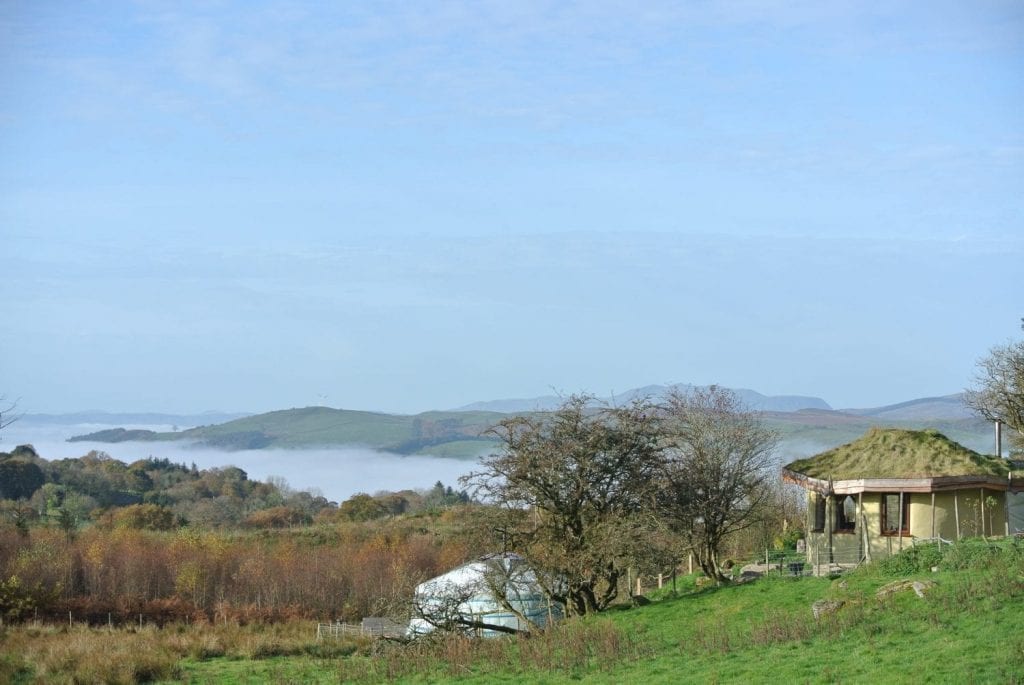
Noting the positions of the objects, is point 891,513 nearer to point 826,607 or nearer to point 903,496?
point 903,496

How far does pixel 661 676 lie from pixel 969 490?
14.8 meters

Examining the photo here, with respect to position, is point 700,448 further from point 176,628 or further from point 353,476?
point 353,476

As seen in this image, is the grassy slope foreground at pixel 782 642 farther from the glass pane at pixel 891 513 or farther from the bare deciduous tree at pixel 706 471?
the glass pane at pixel 891 513

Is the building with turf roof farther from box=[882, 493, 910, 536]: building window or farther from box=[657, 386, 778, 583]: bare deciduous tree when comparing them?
box=[657, 386, 778, 583]: bare deciduous tree

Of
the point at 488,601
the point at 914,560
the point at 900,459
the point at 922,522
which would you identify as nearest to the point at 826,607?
the point at 914,560

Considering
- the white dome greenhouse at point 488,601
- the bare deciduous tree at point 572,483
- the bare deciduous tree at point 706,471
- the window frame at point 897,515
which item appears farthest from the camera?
the bare deciduous tree at point 706,471

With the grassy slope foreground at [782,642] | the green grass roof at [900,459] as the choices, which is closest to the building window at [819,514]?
the green grass roof at [900,459]

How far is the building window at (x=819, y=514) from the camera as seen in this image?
104ft

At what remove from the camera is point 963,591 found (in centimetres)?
2058

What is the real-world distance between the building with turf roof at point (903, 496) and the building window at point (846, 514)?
28mm

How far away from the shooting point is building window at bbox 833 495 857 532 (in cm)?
3125

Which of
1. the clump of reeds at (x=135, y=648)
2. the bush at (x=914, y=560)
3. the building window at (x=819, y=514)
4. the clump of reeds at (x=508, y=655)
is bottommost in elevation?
the clump of reeds at (x=135, y=648)

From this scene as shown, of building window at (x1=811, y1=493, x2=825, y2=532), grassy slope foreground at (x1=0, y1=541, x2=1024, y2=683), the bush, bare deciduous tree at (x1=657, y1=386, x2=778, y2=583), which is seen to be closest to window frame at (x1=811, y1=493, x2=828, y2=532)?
building window at (x1=811, y1=493, x2=825, y2=532)

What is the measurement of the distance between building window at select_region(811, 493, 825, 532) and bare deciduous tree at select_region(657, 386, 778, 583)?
182 cm
